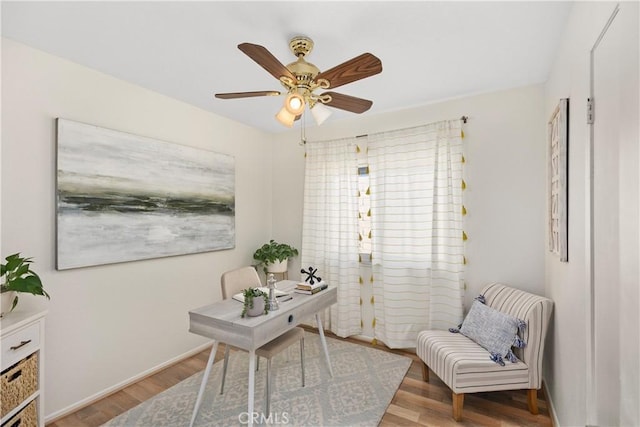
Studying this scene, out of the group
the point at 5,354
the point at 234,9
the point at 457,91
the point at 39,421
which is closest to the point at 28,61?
the point at 234,9

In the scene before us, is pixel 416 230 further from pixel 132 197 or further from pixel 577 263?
pixel 132 197

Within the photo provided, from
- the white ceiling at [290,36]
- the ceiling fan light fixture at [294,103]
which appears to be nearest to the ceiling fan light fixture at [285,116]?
the ceiling fan light fixture at [294,103]

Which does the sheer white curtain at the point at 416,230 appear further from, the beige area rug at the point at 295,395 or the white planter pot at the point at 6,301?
the white planter pot at the point at 6,301

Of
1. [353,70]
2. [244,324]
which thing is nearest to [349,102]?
[353,70]

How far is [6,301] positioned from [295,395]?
194 cm

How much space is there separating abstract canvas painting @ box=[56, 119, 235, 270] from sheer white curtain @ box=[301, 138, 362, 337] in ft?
3.24

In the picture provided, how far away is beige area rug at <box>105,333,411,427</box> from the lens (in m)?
2.06

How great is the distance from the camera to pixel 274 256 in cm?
352

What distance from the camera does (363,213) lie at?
3334mm

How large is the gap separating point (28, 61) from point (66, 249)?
4.17ft

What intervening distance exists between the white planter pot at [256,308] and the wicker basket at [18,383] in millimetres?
1264

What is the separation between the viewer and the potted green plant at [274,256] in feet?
11.6

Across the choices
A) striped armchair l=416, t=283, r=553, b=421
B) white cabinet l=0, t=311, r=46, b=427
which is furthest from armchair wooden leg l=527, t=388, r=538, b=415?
white cabinet l=0, t=311, r=46, b=427

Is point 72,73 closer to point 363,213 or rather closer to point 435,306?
point 363,213
